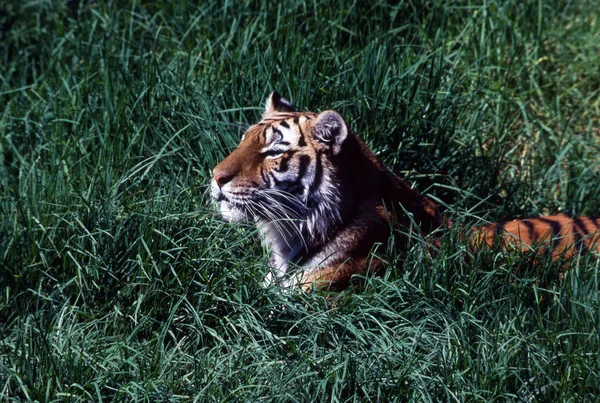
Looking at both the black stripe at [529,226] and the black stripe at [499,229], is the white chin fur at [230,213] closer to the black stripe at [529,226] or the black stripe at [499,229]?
the black stripe at [499,229]

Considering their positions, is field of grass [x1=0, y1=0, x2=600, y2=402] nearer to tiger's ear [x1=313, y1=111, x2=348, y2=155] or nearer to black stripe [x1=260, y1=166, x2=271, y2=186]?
black stripe [x1=260, y1=166, x2=271, y2=186]

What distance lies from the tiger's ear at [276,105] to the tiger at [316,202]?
20cm

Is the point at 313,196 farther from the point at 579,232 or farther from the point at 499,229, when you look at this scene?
the point at 579,232

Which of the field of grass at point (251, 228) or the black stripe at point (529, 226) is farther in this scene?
the black stripe at point (529, 226)

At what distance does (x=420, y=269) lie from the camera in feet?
10.9

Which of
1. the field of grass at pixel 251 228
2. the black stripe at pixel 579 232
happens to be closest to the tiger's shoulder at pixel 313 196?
the field of grass at pixel 251 228

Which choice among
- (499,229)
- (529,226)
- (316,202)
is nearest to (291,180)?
(316,202)

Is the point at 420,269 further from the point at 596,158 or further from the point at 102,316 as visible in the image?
the point at 596,158

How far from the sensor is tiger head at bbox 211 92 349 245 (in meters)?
3.42

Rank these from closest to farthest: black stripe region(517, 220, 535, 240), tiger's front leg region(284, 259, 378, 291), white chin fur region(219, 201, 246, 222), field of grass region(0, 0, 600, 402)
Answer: field of grass region(0, 0, 600, 402) < tiger's front leg region(284, 259, 378, 291) < white chin fur region(219, 201, 246, 222) < black stripe region(517, 220, 535, 240)

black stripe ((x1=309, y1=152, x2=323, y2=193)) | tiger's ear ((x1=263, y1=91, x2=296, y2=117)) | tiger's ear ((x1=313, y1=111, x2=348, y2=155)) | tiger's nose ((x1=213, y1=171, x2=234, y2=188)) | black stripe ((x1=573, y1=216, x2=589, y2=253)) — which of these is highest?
tiger's ear ((x1=313, y1=111, x2=348, y2=155))

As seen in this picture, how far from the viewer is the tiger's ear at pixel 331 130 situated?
341cm

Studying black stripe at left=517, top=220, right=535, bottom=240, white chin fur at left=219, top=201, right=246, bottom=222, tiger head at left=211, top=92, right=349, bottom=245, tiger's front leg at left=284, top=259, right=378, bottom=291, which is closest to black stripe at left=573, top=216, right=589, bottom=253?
black stripe at left=517, top=220, right=535, bottom=240

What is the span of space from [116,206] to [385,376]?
1347 mm
